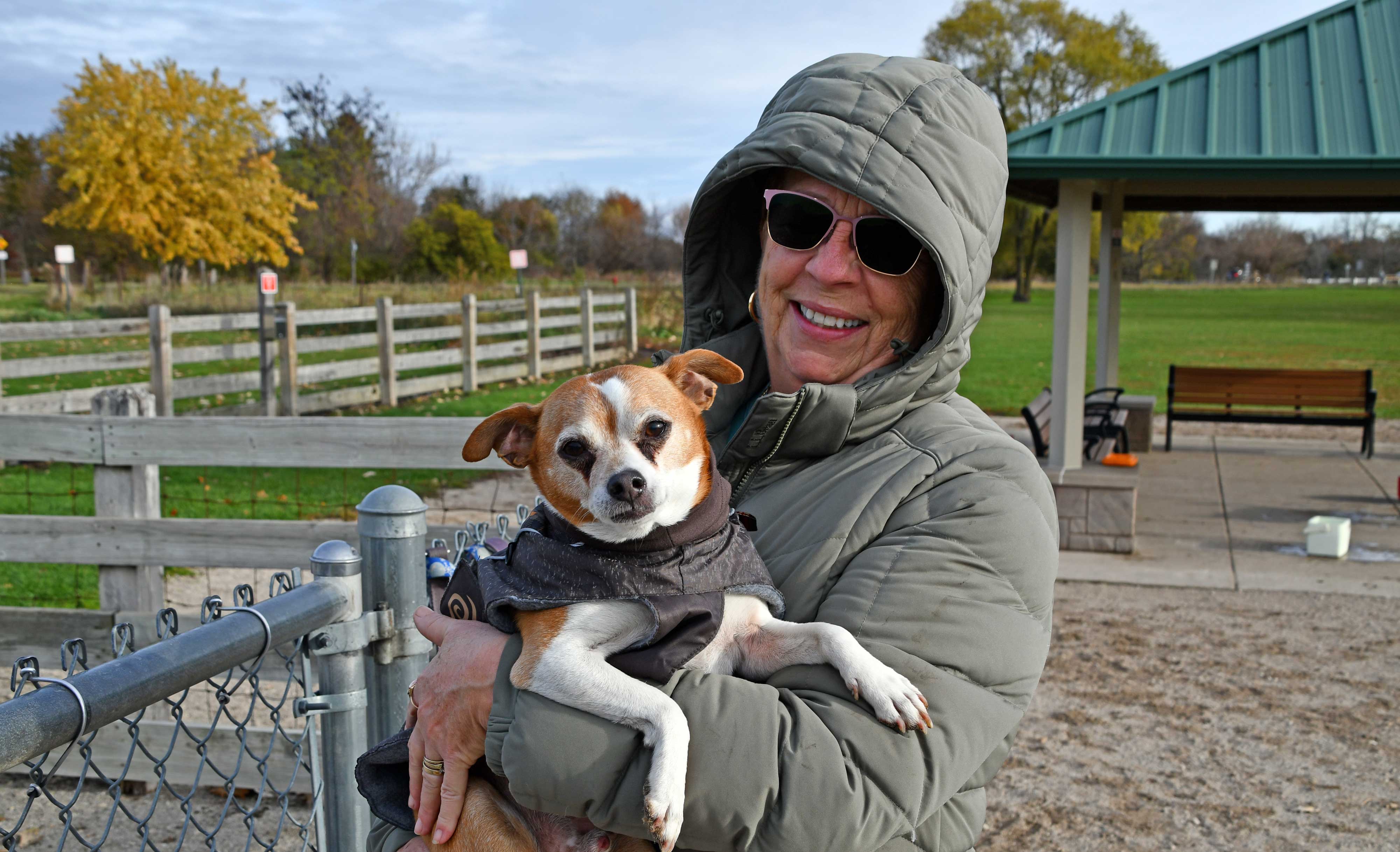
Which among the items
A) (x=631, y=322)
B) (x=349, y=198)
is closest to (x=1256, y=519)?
(x=631, y=322)

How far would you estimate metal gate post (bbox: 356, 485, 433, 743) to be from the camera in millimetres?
2141

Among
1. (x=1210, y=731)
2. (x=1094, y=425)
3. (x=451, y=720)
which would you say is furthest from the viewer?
(x=1094, y=425)

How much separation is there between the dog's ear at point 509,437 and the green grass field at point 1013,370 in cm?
239

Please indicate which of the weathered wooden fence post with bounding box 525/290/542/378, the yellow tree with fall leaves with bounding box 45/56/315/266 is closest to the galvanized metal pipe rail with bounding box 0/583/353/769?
the weathered wooden fence post with bounding box 525/290/542/378

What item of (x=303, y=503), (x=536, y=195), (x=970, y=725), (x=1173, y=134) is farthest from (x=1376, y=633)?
(x=536, y=195)

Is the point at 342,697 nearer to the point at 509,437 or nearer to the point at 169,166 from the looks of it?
the point at 509,437

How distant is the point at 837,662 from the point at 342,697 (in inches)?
43.6

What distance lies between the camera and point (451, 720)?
5.71ft

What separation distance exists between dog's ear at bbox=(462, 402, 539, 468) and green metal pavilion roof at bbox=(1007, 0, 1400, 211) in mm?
6471

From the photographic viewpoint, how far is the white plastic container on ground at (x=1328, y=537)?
7.63 metres

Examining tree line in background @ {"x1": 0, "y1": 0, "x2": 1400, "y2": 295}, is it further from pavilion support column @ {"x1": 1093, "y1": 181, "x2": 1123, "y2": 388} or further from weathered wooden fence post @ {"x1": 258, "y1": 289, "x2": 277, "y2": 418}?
weathered wooden fence post @ {"x1": 258, "y1": 289, "x2": 277, "y2": 418}

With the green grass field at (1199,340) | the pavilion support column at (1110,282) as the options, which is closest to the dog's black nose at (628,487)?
the pavilion support column at (1110,282)

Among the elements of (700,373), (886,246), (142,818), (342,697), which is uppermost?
(886,246)

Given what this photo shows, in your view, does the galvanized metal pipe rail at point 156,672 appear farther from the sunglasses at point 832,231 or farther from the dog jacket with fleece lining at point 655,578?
the sunglasses at point 832,231
